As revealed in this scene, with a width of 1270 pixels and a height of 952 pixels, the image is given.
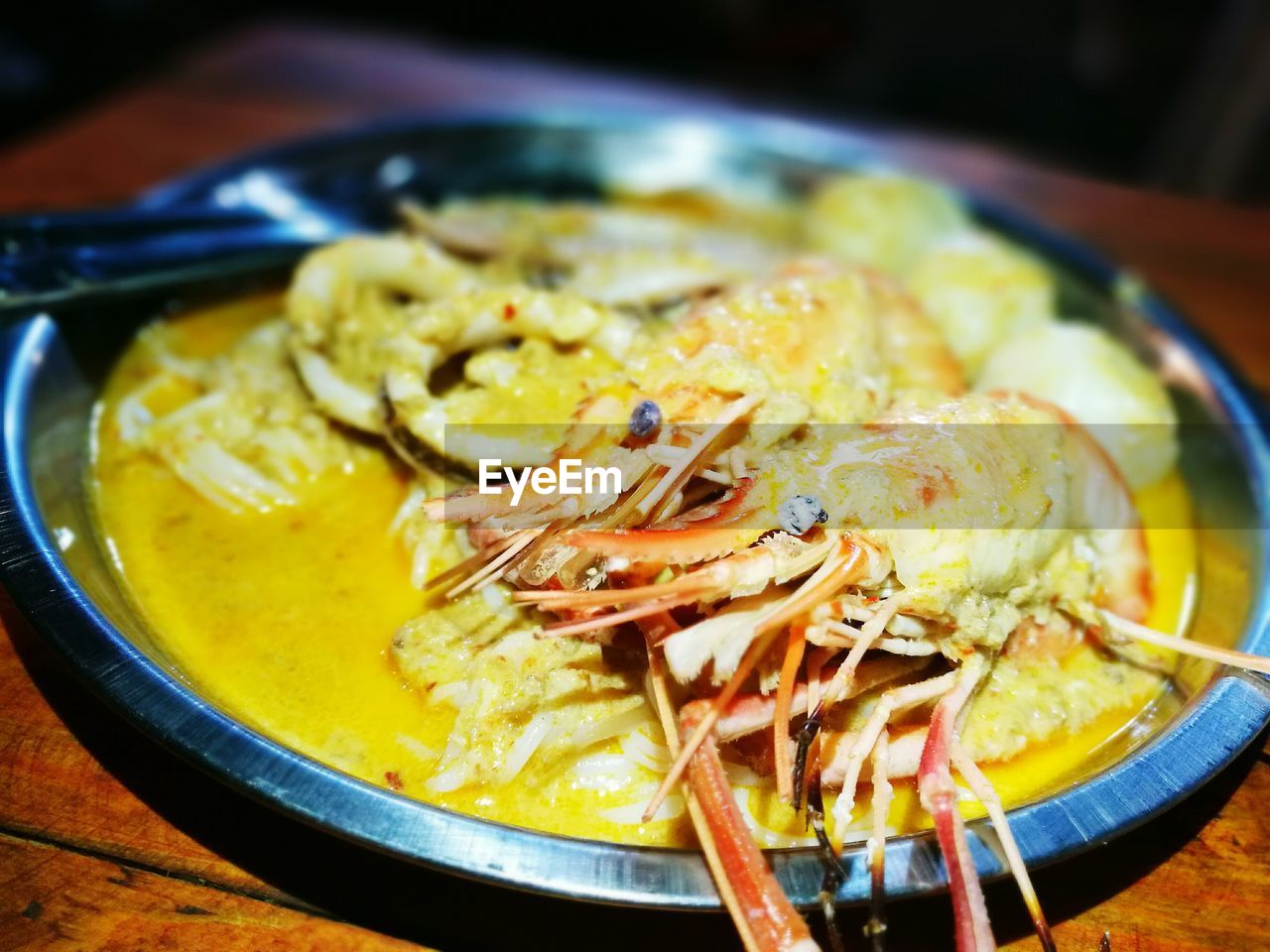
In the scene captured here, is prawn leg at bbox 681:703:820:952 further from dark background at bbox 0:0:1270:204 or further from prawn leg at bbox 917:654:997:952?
dark background at bbox 0:0:1270:204

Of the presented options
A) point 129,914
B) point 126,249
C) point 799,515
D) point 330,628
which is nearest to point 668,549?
point 799,515

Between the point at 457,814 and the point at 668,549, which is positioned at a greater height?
the point at 668,549

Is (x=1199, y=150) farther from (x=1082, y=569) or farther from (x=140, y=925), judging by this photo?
(x=140, y=925)

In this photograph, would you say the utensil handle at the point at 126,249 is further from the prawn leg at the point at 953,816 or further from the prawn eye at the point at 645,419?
the prawn leg at the point at 953,816

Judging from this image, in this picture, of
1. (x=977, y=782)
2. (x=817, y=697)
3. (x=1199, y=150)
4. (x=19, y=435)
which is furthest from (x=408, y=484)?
(x=1199, y=150)

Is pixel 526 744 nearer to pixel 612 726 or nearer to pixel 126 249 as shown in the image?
pixel 612 726

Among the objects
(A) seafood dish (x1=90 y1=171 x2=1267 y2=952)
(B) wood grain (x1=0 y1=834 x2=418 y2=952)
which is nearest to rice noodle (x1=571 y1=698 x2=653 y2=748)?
(A) seafood dish (x1=90 y1=171 x2=1267 y2=952)
